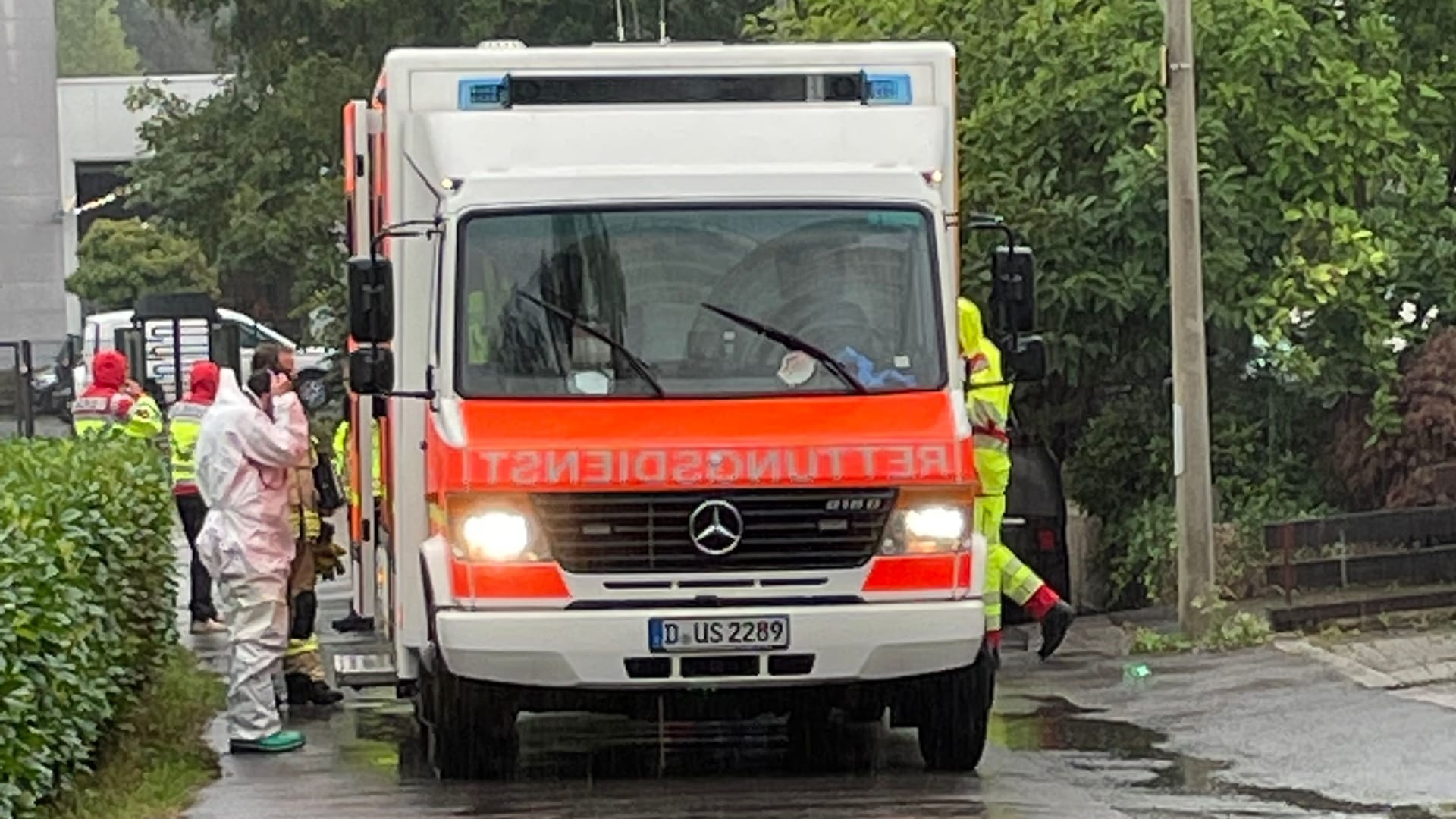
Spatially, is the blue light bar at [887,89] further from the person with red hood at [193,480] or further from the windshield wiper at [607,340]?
the person with red hood at [193,480]

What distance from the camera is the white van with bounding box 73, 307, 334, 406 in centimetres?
4166

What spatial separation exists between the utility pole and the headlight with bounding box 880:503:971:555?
5106 mm

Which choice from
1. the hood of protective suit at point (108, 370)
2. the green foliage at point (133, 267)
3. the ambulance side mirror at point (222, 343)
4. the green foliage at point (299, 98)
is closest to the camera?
the hood of protective suit at point (108, 370)

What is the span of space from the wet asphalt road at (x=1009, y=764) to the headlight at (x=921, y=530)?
0.91m

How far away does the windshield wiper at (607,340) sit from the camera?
11.7m

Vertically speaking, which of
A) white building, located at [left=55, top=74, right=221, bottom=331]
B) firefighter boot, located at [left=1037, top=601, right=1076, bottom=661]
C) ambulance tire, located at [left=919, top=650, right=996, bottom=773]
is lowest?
ambulance tire, located at [left=919, top=650, right=996, bottom=773]

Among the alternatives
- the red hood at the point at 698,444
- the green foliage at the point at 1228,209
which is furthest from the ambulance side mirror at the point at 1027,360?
the green foliage at the point at 1228,209

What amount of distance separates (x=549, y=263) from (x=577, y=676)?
162cm

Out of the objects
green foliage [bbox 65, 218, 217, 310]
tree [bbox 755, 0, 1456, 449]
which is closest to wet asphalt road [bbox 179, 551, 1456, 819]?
tree [bbox 755, 0, 1456, 449]

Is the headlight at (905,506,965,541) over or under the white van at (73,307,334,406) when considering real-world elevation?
under

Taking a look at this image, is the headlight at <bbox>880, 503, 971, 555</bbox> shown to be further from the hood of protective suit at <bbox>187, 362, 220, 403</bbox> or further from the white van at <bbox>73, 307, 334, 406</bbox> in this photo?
the white van at <bbox>73, 307, 334, 406</bbox>

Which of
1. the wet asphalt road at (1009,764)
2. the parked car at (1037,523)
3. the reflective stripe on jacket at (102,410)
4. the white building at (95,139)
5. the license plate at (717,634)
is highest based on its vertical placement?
the white building at (95,139)

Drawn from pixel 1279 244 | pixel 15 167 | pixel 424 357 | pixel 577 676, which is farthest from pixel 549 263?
pixel 15 167

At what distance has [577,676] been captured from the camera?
11430 millimetres
